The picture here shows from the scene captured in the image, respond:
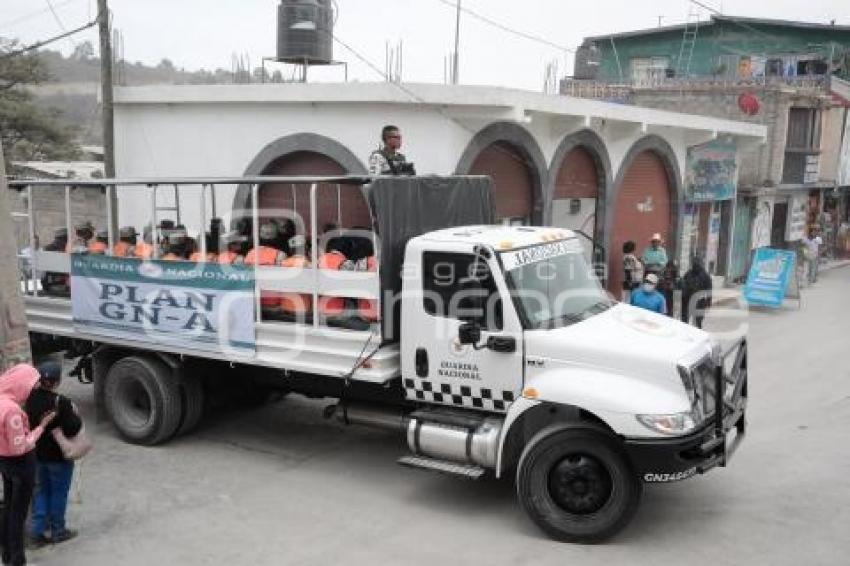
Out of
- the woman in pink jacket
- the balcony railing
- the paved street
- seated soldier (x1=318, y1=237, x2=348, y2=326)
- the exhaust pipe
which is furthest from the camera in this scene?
the balcony railing

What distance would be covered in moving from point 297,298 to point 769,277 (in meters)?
13.0

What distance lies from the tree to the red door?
1799 cm

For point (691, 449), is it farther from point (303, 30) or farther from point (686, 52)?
point (686, 52)

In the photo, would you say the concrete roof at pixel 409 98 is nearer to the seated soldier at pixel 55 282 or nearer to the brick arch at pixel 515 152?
the brick arch at pixel 515 152

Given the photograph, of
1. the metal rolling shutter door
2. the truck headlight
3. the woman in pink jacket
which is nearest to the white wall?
the metal rolling shutter door

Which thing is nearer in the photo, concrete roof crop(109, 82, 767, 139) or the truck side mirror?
the truck side mirror

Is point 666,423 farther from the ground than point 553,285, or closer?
closer

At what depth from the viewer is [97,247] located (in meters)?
Result: 8.98

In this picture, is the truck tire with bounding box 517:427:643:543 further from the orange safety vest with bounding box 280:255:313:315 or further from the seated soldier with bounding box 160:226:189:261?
the seated soldier with bounding box 160:226:189:261

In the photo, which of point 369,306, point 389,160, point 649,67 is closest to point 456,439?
point 369,306

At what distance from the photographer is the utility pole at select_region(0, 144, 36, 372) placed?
6.43 meters

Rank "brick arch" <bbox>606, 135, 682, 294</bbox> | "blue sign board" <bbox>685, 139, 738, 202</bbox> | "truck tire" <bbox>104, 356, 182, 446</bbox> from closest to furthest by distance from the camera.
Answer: "truck tire" <bbox>104, 356, 182, 446</bbox> < "brick arch" <bbox>606, 135, 682, 294</bbox> < "blue sign board" <bbox>685, 139, 738, 202</bbox>

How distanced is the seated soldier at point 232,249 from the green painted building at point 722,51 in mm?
24683

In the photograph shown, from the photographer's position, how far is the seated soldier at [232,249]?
8070mm
